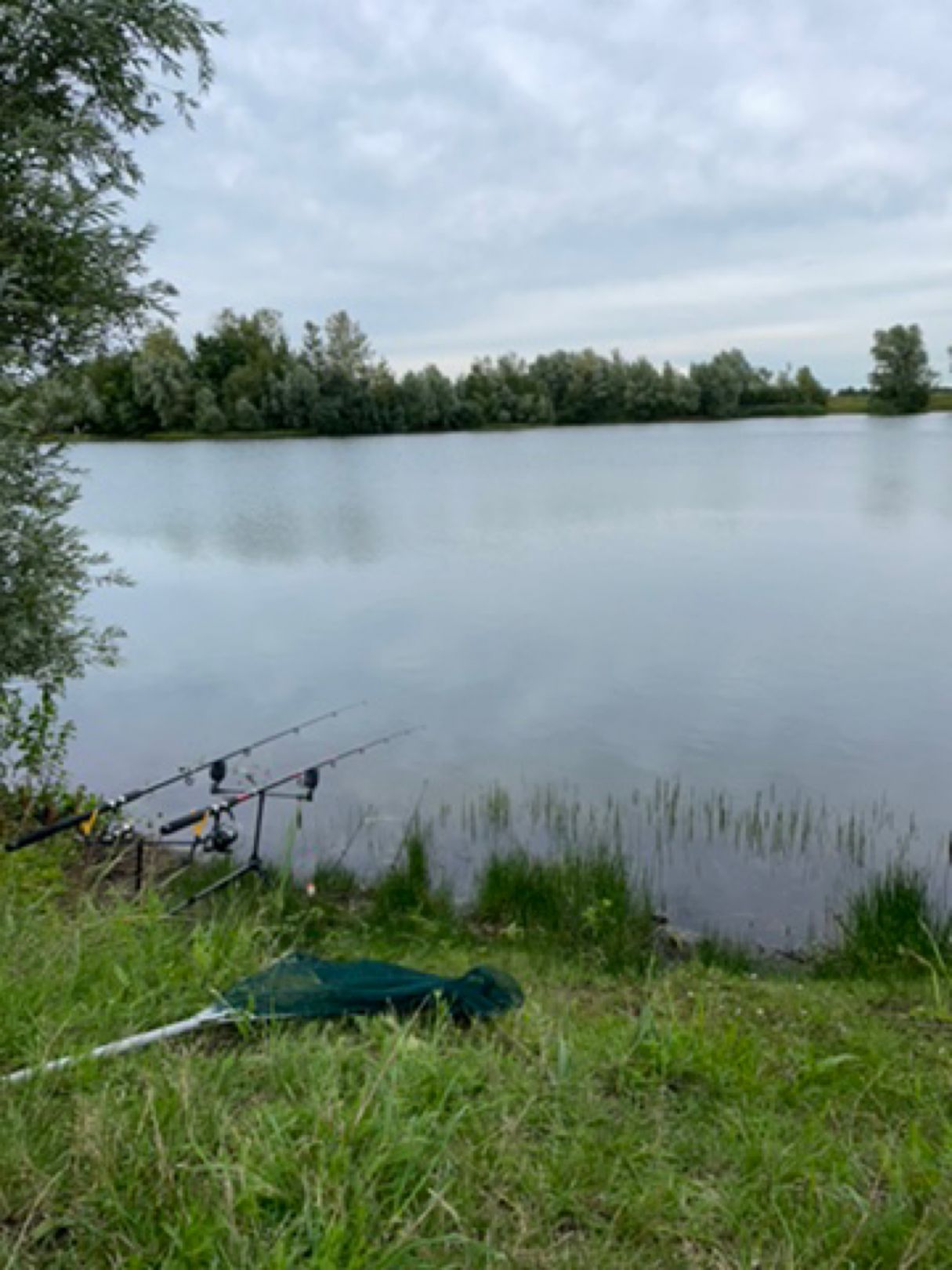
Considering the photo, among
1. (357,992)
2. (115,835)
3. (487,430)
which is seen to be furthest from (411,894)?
→ (487,430)

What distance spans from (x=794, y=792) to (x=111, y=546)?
2035cm

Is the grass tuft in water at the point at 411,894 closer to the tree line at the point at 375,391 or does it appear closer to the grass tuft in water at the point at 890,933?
the grass tuft in water at the point at 890,933

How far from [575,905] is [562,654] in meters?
7.65

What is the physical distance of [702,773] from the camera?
878 centimetres

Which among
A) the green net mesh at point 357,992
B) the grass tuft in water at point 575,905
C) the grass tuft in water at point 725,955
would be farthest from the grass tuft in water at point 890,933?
the green net mesh at point 357,992

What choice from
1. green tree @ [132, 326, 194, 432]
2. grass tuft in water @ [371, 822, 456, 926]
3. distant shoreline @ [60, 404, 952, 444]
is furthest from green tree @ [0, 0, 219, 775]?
distant shoreline @ [60, 404, 952, 444]

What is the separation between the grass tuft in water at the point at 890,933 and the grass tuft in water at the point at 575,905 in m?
1.10

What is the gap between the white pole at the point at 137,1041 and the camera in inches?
92.1

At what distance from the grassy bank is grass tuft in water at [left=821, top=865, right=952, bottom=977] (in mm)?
1708

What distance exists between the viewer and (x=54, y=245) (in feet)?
18.0

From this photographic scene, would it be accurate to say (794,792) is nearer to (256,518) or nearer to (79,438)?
(79,438)

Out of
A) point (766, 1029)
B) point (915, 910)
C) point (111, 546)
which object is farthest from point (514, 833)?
point (111, 546)

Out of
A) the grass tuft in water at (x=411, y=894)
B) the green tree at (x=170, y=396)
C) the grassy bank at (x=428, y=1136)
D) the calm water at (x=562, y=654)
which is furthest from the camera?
the green tree at (x=170, y=396)

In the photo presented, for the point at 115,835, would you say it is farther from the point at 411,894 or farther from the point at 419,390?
the point at 419,390
